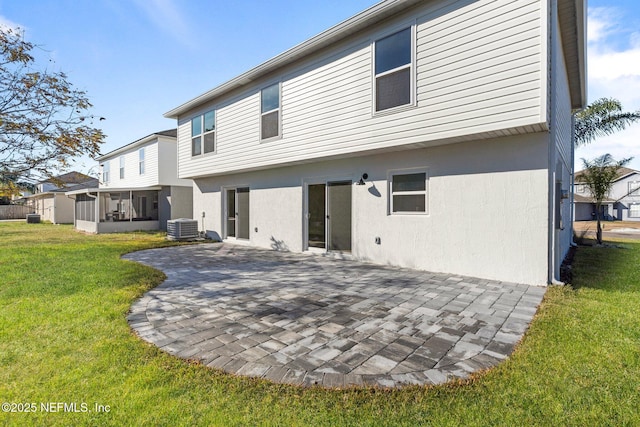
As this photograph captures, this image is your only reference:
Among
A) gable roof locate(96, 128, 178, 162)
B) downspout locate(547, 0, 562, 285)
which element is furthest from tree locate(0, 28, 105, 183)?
gable roof locate(96, 128, 178, 162)

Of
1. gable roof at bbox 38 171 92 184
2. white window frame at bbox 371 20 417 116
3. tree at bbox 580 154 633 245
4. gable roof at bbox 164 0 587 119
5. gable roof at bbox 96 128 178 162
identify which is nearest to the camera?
gable roof at bbox 38 171 92 184

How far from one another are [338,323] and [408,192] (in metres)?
4.32

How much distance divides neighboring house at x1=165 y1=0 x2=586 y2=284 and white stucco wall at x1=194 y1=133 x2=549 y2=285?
2 cm

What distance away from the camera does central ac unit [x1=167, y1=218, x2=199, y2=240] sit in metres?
12.8

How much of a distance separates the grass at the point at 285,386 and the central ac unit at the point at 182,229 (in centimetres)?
890

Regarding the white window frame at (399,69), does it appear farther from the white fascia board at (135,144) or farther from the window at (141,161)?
the window at (141,161)

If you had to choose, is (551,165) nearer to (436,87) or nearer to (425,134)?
(425,134)

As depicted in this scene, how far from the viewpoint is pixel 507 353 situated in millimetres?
3062

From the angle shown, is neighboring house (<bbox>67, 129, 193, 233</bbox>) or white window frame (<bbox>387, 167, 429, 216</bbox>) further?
neighboring house (<bbox>67, 129, 193, 233</bbox>)

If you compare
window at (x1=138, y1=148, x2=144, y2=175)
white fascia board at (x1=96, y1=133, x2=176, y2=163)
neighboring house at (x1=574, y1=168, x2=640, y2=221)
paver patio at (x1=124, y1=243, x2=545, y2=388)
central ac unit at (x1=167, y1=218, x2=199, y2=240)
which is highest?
white fascia board at (x1=96, y1=133, x2=176, y2=163)

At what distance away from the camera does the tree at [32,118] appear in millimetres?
5516

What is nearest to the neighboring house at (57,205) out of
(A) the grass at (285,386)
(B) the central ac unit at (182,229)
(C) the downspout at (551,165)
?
(B) the central ac unit at (182,229)

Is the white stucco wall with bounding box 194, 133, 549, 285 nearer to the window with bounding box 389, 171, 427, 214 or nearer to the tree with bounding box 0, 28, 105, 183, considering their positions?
the window with bounding box 389, 171, 427, 214

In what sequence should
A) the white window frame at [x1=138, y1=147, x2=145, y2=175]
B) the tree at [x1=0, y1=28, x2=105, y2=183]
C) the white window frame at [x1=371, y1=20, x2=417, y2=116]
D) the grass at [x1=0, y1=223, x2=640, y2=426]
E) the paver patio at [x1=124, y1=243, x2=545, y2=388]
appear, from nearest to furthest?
the grass at [x1=0, y1=223, x2=640, y2=426] → the paver patio at [x1=124, y1=243, x2=545, y2=388] → the tree at [x1=0, y1=28, x2=105, y2=183] → the white window frame at [x1=371, y1=20, x2=417, y2=116] → the white window frame at [x1=138, y1=147, x2=145, y2=175]
